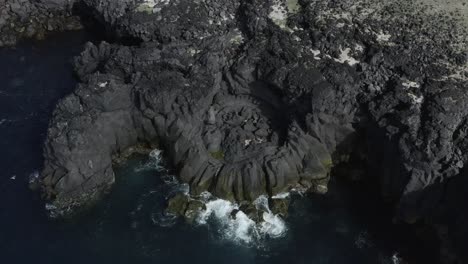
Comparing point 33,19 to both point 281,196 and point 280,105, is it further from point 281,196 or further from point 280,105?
point 281,196

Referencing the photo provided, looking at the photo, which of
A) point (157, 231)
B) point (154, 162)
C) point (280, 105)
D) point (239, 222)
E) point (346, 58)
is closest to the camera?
point (157, 231)

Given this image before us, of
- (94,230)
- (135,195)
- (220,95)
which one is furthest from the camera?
(220,95)

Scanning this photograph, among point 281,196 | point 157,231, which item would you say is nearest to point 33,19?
point 157,231

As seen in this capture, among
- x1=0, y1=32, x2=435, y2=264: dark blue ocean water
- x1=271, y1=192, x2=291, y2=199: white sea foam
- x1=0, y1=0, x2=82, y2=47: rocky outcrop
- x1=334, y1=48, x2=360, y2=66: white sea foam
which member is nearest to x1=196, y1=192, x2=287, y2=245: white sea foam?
x1=0, y1=32, x2=435, y2=264: dark blue ocean water

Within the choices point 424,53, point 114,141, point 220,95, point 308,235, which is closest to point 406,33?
point 424,53

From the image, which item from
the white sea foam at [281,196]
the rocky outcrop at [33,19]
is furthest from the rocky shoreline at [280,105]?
the rocky outcrop at [33,19]

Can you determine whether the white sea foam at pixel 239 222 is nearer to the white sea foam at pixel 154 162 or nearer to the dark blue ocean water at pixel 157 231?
the dark blue ocean water at pixel 157 231

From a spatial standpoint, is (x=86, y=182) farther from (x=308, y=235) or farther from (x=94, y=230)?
(x=308, y=235)

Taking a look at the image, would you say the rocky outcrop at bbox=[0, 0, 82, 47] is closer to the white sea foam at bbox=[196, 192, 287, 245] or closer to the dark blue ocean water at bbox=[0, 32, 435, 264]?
the dark blue ocean water at bbox=[0, 32, 435, 264]
